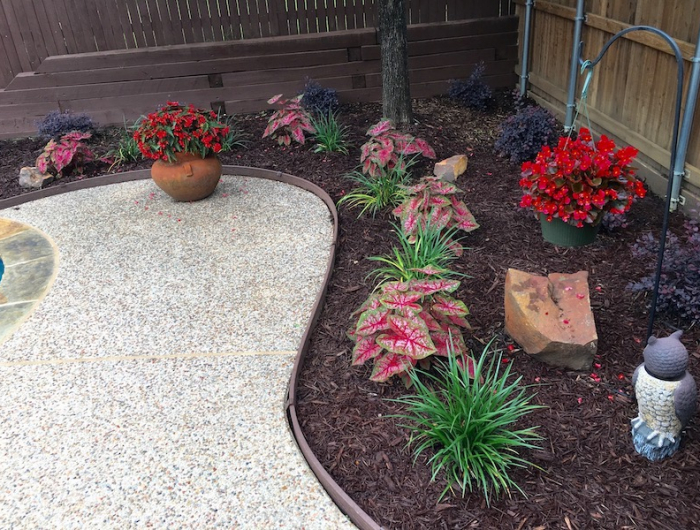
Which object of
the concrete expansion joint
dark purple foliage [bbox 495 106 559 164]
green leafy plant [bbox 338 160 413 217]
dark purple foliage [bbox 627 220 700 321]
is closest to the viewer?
dark purple foliage [bbox 627 220 700 321]

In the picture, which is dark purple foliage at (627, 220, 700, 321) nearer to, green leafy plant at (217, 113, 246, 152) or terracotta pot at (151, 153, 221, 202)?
terracotta pot at (151, 153, 221, 202)

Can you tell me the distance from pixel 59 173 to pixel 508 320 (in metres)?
5.05

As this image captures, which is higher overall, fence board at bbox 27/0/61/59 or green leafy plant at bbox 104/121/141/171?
fence board at bbox 27/0/61/59

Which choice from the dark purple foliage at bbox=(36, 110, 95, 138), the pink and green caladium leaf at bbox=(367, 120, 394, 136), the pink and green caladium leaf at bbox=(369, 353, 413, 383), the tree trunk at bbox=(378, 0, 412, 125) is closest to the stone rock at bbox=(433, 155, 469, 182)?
the pink and green caladium leaf at bbox=(367, 120, 394, 136)

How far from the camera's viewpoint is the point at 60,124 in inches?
261

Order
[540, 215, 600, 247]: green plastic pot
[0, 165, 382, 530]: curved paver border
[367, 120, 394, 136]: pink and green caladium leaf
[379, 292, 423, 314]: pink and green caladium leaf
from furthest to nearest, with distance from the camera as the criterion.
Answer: [367, 120, 394, 136]: pink and green caladium leaf < [540, 215, 600, 247]: green plastic pot < [379, 292, 423, 314]: pink and green caladium leaf < [0, 165, 382, 530]: curved paver border

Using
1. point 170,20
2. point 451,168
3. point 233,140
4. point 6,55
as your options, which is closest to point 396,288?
point 451,168

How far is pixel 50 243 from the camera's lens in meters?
4.80

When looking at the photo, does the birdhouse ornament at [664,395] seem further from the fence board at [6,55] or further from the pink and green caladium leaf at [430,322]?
the fence board at [6,55]

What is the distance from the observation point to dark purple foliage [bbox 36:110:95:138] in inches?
260

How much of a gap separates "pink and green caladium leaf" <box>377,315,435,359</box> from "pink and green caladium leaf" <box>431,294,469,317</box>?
0.60 feet

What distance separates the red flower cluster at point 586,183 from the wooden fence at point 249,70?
373 cm

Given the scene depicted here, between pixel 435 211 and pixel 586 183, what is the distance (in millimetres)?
963

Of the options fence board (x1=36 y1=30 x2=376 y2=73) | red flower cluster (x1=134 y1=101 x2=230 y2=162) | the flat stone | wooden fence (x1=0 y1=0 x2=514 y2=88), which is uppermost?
wooden fence (x1=0 y1=0 x2=514 y2=88)
